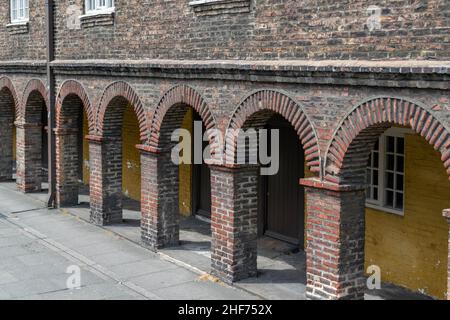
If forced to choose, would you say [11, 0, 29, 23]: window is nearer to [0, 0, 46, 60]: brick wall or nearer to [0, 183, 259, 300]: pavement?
[0, 0, 46, 60]: brick wall

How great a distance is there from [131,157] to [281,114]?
935 cm

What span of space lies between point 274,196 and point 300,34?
513 cm

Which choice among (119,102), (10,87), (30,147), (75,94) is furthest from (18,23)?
(119,102)

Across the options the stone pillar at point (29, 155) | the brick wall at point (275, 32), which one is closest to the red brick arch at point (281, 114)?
the brick wall at point (275, 32)

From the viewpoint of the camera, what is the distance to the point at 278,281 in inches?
439

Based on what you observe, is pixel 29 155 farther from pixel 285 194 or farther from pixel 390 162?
pixel 390 162

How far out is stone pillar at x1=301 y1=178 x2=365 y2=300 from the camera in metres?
9.23

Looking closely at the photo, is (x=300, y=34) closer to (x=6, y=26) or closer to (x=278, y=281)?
(x=278, y=281)

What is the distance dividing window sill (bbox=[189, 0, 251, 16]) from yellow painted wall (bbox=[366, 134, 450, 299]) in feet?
10.8

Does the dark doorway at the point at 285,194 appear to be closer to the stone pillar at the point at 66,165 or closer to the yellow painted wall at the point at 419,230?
the yellow painted wall at the point at 419,230

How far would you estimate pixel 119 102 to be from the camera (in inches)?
567

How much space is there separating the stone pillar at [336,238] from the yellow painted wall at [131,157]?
30.9ft

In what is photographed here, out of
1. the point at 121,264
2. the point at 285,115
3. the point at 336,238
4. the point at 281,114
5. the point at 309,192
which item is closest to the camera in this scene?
the point at 336,238

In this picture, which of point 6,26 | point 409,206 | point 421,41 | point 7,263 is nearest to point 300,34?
point 421,41
